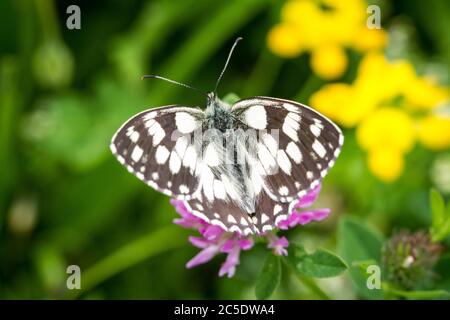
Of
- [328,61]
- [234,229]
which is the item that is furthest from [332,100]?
[234,229]

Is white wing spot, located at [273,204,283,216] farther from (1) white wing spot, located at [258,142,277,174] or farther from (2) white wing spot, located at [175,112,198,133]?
(2) white wing spot, located at [175,112,198,133]

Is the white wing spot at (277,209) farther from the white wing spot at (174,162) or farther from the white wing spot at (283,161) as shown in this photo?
the white wing spot at (174,162)

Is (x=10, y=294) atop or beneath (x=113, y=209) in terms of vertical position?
beneath

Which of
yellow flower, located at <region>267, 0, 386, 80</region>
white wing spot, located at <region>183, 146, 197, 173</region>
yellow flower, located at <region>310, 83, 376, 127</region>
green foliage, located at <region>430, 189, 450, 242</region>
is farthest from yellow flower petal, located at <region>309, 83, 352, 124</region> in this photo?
white wing spot, located at <region>183, 146, 197, 173</region>

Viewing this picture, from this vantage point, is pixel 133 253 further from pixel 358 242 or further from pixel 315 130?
pixel 315 130

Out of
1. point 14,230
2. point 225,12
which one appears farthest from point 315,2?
point 14,230
